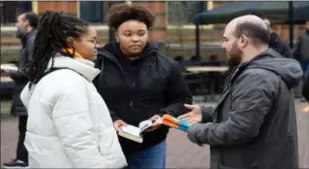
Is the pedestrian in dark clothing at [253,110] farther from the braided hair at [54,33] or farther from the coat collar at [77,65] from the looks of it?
the braided hair at [54,33]

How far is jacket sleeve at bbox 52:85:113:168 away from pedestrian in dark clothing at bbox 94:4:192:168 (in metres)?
1.02

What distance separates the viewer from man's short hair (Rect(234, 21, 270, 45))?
10.9ft

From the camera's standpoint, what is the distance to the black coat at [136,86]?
14.6ft

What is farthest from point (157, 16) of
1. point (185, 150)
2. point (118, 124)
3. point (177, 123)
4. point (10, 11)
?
point (177, 123)

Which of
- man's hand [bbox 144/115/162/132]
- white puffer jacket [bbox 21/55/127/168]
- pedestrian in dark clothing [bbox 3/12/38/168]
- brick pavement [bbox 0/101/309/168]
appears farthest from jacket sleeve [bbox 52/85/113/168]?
brick pavement [bbox 0/101/309/168]

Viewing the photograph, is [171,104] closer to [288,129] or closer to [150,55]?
[150,55]

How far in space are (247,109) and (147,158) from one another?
1.55 m

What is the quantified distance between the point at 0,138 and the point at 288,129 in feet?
26.1

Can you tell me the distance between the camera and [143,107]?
4500 millimetres

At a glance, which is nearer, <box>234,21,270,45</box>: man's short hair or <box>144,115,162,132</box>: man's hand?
<box>234,21,270,45</box>: man's short hair

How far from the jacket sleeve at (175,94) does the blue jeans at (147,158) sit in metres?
0.26

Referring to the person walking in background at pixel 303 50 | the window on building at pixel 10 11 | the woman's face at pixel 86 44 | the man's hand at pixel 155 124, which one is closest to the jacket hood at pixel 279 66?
the man's hand at pixel 155 124

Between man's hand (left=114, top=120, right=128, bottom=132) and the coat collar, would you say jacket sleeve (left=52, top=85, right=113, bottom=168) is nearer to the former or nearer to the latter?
the coat collar

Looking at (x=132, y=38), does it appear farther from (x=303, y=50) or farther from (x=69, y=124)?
(x=303, y=50)
